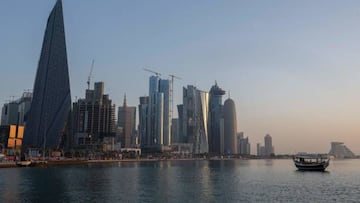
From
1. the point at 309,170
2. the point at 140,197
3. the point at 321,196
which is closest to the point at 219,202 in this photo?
the point at 140,197

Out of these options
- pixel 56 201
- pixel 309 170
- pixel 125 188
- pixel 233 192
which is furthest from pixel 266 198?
pixel 309 170

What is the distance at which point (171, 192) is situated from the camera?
88.9m

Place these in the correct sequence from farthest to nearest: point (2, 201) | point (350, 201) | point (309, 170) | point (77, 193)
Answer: point (309, 170) < point (77, 193) < point (350, 201) < point (2, 201)

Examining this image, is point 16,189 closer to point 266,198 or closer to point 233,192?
point 233,192

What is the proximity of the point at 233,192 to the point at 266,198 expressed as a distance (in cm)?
Answer: 1131

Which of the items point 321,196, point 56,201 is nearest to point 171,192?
point 56,201

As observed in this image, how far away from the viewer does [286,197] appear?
8306 centimetres

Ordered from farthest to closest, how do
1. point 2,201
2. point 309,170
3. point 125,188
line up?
point 309,170
point 125,188
point 2,201

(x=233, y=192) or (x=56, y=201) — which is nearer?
(x=56, y=201)

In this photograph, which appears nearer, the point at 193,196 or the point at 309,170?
the point at 193,196

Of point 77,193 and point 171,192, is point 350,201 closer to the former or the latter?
point 171,192

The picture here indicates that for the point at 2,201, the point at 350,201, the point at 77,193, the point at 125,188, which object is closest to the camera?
the point at 2,201

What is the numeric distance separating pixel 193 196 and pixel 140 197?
1180cm

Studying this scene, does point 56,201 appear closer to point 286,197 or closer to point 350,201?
point 286,197
